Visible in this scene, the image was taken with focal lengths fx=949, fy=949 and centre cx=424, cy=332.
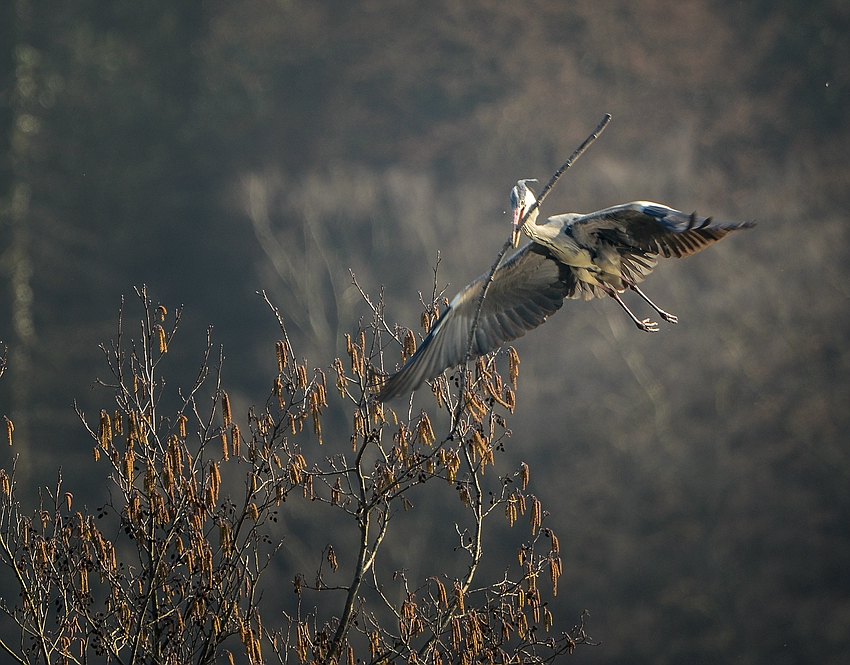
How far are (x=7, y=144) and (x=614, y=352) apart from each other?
825cm

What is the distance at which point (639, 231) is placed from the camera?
407cm

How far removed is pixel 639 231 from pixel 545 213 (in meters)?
8.58

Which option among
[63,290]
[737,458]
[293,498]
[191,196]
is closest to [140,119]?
[191,196]

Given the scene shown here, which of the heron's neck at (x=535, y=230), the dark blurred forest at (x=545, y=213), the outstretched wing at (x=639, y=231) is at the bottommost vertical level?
the outstretched wing at (x=639, y=231)

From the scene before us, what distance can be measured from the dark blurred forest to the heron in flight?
7.29 metres

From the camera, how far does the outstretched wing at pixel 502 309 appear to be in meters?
4.00

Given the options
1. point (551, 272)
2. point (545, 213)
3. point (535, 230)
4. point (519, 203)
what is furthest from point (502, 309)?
point (545, 213)

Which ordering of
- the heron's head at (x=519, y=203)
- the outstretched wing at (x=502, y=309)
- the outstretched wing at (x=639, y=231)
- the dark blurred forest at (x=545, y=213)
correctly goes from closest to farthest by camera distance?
1. the outstretched wing at (x=639, y=231)
2. the heron's head at (x=519, y=203)
3. the outstretched wing at (x=502, y=309)
4. the dark blurred forest at (x=545, y=213)

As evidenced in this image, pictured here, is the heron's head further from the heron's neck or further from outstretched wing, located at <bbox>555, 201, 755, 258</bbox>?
outstretched wing, located at <bbox>555, 201, 755, 258</bbox>

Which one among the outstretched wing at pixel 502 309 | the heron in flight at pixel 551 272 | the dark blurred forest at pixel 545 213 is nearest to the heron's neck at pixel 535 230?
the heron in flight at pixel 551 272

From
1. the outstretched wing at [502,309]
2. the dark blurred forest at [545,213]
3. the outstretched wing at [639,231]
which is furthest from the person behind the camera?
the dark blurred forest at [545,213]

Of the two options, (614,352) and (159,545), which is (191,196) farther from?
(159,545)

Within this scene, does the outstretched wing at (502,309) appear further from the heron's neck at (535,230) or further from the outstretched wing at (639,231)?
the outstretched wing at (639,231)

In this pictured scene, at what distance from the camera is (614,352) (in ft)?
39.7
